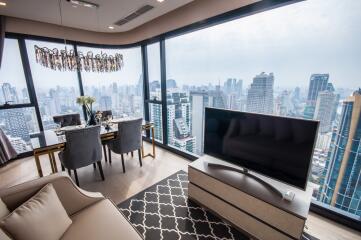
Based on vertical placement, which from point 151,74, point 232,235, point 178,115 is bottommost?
point 232,235

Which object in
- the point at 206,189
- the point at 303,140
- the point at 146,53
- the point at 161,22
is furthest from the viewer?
the point at 146,53

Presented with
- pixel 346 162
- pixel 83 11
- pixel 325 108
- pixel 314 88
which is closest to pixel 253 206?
pixel 346 162

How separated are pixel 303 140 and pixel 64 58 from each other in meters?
3.27

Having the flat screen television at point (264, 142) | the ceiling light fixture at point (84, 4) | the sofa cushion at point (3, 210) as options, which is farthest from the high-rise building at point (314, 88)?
the ceiling light fixture at point (84, 4)

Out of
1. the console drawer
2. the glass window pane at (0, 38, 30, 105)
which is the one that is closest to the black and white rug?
the console drawer

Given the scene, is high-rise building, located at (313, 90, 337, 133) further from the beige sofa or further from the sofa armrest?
the sofa armrest

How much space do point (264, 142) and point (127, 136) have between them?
6.81ft

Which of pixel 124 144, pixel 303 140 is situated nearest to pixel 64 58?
pixel 124 144

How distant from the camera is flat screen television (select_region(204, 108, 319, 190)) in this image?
1.46 m

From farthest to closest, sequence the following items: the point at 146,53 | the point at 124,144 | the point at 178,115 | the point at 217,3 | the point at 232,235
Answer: the point at 146,53 → the point at 178,115 → the point at 124,144 → the point at 217,3 → the point at 232,235

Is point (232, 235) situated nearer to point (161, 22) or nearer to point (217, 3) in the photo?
point (217, 3)

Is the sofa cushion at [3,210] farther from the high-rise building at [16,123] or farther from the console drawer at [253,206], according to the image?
the high-rise building at [16,123]

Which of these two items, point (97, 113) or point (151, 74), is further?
point (151, 74)

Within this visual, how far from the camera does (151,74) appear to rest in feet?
13.4
